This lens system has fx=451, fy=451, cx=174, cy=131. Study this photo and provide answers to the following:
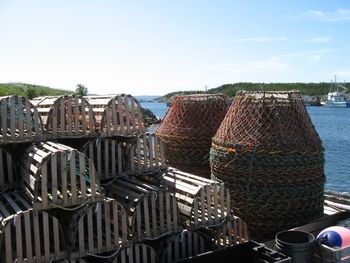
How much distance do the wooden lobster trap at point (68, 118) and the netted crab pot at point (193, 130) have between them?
2.90m

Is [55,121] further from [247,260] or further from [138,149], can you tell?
[247,260]

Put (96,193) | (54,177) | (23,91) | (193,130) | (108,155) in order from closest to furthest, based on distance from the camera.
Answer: (54,177), (96,193), (108,155), (193,130), (23,91)

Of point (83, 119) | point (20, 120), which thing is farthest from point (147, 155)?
point (20, 120)

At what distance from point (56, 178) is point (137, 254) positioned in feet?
5.01

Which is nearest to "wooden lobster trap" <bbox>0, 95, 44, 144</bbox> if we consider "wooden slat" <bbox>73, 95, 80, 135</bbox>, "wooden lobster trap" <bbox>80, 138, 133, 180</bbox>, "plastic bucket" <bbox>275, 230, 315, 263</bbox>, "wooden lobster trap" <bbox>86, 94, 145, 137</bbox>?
"wooden slat" <bbox>73, 95, 80, 135</bbox>

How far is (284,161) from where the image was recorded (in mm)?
7270

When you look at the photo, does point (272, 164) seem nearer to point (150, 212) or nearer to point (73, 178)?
point (150, 212)

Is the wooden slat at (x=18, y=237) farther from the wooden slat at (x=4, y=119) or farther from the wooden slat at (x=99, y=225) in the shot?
the wooden slat at (x=4, y=119)

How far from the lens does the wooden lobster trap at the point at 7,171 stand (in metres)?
6.30

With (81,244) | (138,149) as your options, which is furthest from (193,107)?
(81,244)

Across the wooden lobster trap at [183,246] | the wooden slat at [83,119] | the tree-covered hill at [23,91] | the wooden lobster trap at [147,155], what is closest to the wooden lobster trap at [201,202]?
the wooden lobster trap at [183,246]

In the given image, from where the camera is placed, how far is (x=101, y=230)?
227 inches

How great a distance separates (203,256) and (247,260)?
0.80 metres

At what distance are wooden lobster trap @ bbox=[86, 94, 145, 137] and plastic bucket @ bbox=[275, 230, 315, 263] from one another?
2.78 meters
